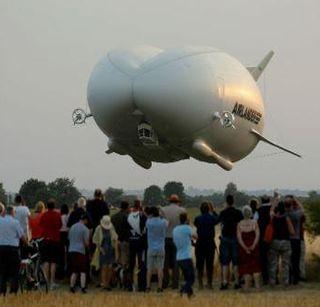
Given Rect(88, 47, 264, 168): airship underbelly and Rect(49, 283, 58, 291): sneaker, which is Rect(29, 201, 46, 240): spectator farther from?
Rect(88, 47, 264, 168): airship underbelly

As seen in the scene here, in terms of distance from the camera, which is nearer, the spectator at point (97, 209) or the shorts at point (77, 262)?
the shorts at point (77, 262)

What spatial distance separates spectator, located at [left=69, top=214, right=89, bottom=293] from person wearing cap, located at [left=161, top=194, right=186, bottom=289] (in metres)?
1.68

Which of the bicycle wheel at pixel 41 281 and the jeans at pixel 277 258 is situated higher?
the jeans at pixel 277 258

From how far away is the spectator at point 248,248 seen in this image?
17734 millimetres

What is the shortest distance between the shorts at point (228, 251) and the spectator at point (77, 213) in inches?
118

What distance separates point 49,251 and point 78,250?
1.04 m

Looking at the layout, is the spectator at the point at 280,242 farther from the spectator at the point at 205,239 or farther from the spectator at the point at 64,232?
the spectator at the point at 64,232

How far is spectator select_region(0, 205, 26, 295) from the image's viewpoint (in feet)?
52.9

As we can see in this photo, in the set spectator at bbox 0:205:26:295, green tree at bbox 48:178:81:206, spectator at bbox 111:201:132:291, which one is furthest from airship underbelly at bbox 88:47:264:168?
green tree at bbox 48:178:81:206

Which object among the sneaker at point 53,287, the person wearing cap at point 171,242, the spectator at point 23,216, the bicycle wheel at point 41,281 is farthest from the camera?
the spectator at point 23,216

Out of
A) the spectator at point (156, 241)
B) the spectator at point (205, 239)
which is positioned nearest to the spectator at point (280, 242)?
the spectator at point (205, 239)

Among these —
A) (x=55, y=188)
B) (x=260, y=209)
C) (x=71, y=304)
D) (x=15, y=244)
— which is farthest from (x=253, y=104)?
(x=55, y=188)

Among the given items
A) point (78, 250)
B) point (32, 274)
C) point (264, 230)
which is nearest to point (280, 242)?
point (264, 230)

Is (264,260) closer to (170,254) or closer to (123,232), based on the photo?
(170,254)
